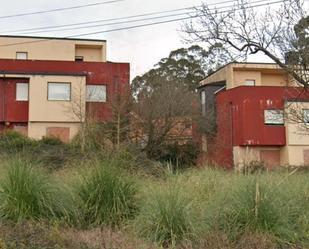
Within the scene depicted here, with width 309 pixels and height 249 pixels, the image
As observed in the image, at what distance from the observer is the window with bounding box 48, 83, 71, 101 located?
40969 millimetres

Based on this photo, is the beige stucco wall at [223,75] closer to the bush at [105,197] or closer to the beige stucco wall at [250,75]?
the beige stucco wall at [250,75]

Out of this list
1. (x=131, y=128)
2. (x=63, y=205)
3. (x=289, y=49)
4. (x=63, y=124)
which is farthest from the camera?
(x=63, y=124)

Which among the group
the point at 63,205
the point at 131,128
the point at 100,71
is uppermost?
the point at 100,71

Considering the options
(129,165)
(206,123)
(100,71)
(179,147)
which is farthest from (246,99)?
(129,165)

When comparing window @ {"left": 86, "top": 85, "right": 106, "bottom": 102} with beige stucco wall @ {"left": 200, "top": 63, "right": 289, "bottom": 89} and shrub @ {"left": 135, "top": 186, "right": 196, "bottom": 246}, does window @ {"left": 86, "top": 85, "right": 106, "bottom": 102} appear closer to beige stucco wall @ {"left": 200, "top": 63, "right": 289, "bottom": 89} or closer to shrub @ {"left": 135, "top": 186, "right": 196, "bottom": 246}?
beige stucco wall @ {"left": 200, "top": 63, "right": 289, "bottom": 89}

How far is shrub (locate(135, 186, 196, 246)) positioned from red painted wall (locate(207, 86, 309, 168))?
105ft

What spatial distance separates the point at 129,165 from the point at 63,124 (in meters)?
28.7

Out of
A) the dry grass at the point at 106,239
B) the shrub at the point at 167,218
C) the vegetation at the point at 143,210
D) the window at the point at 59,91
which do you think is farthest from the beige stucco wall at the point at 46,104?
the shrub at the point at 167,218

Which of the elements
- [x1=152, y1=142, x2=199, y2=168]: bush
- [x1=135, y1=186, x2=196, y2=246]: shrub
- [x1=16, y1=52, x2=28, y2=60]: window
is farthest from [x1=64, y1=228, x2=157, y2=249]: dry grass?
[x1=16, y1=52, x2=28, y2=60]: window

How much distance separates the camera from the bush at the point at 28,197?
9.93 metres

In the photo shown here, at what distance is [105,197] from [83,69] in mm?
33153

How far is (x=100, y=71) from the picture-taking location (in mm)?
42781

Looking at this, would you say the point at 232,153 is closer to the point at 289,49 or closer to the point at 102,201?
the point at 289,49

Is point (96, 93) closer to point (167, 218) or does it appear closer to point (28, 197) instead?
point (28, 197)
